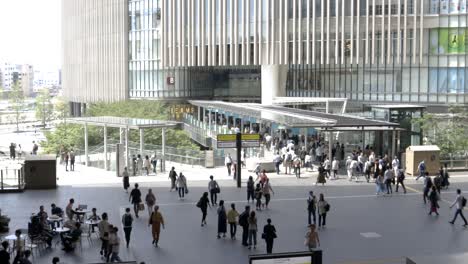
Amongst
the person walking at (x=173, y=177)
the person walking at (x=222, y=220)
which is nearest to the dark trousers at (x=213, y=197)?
the person walking at (x=173, y=177)

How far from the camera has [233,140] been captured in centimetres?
3247

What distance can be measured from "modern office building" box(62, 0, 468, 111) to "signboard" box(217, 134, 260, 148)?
34.1 m

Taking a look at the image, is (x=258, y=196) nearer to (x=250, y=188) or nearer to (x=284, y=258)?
(x=250, y=188)

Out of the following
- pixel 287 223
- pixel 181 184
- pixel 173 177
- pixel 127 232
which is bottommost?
pixel 287 223

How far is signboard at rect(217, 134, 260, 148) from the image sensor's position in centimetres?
3222

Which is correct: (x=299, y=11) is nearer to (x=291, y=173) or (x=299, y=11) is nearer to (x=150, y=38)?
(x=150, y=38)

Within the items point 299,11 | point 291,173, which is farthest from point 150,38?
point 291,173

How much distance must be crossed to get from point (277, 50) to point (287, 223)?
154 feet

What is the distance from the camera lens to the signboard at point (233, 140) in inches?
1268

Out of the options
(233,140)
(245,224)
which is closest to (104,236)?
(245,224)

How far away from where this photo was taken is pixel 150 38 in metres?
80.2

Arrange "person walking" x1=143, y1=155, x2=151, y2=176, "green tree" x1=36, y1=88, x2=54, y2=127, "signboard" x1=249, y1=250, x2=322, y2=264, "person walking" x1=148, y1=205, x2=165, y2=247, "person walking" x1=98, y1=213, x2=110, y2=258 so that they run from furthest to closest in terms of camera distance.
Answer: "green tree" x1=36, y1=88, x2=54, y2=127, "person walking" x1=143, y1=155, x2=151, y2=176, "person walking" x1=148, y1=205, x2=165, y2=247, "person walking" x1=98, y1=213, x2=110, y2=258, "signboard" x1=249, y1=250, x2=322, y2=264

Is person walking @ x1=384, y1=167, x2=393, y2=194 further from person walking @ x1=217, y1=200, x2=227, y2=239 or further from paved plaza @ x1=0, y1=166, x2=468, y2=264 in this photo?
person walking @ x1=217, y1=200, x2=227, y2=239

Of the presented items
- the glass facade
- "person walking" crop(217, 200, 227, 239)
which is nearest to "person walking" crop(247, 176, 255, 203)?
"person walking" crop(217, 200, 227, 239)
